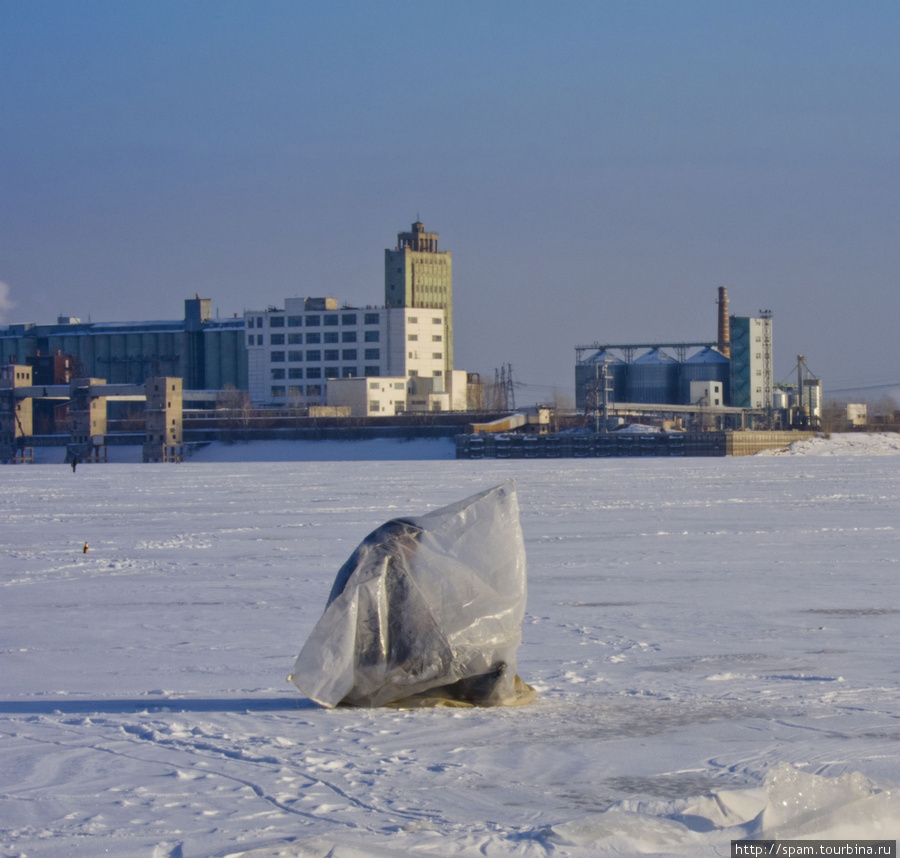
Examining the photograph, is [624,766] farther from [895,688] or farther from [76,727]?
[76,727]

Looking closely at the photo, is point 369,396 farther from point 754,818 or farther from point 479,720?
point 754,818

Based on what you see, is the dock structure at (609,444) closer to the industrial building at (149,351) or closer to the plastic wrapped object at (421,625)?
the industrial building at (149,351)

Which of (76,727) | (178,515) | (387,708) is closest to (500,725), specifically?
(387,708)

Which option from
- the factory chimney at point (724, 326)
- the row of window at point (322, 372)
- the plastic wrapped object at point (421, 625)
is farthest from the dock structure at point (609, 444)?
the plastic wrapped object at point (421, 625)

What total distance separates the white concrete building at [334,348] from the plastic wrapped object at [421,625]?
102611mm

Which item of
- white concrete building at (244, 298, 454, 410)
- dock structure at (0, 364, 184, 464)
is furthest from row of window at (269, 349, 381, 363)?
dock structure at (0, 364, 184, 464)

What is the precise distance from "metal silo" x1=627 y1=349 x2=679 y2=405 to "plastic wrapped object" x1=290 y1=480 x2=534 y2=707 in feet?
346

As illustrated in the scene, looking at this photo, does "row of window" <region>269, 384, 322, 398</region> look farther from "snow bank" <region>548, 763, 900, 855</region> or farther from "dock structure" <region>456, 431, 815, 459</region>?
"snow bank" <region>548, 763, 900, 855</region>

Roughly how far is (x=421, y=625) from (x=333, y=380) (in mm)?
99976

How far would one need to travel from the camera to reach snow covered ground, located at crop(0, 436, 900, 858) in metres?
5.29

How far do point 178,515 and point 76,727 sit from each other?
20.0 metres

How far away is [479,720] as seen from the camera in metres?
7.46

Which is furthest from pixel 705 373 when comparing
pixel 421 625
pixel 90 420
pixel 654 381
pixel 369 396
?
pixel 421 625

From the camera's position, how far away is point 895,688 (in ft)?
26.5
